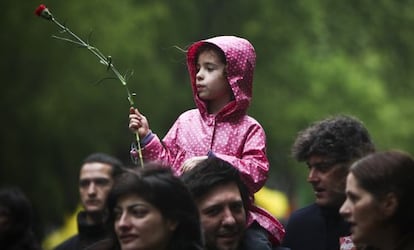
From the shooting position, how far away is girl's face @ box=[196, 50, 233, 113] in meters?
10.4

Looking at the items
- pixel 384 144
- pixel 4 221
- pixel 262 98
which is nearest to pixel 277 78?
pixel 262 98

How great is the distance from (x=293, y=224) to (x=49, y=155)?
23.6 meters

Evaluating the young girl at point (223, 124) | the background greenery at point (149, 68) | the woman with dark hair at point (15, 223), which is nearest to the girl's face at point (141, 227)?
the young girl at point (223, 124)

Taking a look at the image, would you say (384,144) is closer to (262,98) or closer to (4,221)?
(262,98)

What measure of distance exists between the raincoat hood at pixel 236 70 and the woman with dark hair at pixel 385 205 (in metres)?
1.65

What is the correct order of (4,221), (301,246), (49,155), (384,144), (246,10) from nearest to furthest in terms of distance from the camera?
(301,246) < (4,221) < (49,155) < (246,10) < (384,144)

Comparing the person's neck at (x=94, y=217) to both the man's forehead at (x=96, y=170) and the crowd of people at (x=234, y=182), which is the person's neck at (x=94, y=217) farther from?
the crowd of people at (x=234, y=182)

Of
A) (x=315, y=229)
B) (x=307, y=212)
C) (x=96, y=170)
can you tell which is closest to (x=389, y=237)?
(x=315, y=229)

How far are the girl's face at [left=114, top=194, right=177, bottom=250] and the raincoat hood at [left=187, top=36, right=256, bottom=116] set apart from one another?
1.63 metres

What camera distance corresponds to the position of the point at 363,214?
884 centimetres

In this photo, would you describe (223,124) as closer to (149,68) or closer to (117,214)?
(117,214)

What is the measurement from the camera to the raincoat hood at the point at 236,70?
34.0 ft

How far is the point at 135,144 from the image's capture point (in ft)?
33.5

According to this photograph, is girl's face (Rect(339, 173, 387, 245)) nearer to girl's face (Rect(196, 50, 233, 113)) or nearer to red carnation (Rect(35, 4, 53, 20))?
girl's face (Rect(196, 50, 233, 113))
